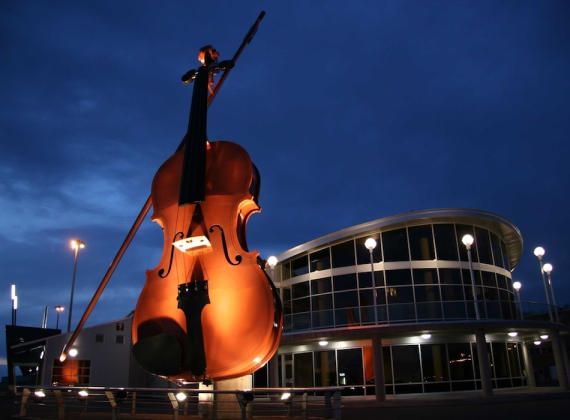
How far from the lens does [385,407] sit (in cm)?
1608

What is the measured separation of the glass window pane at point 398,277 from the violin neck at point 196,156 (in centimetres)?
1537

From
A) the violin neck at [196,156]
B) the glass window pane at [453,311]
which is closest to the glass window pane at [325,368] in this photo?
the glass window pane at [453,311]

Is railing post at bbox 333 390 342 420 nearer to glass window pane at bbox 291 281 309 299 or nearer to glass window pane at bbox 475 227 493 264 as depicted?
glass window pane at bbox 291 281 309 299

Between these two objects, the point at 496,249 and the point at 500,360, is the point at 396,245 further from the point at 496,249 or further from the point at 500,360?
the point at 500,360

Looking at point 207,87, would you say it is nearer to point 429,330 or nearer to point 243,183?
point 243,183

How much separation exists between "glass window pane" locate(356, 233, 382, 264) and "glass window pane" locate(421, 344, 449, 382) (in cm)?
424

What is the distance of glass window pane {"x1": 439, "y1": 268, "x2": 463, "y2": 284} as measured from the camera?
20.6 metres

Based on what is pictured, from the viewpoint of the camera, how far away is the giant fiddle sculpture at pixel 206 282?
5449 mm

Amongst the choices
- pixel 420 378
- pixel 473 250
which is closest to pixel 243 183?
pixel 420 378

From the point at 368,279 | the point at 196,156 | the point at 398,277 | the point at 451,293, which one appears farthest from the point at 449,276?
the point at 196,156

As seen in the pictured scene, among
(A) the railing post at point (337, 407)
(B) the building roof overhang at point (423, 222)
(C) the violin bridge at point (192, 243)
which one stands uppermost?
(B) the building roof overhang at point (423, 222)

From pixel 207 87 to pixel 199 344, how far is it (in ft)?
13.4

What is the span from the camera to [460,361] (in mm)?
19297

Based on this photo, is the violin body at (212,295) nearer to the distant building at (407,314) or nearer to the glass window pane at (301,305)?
the distant building at (407,314)
